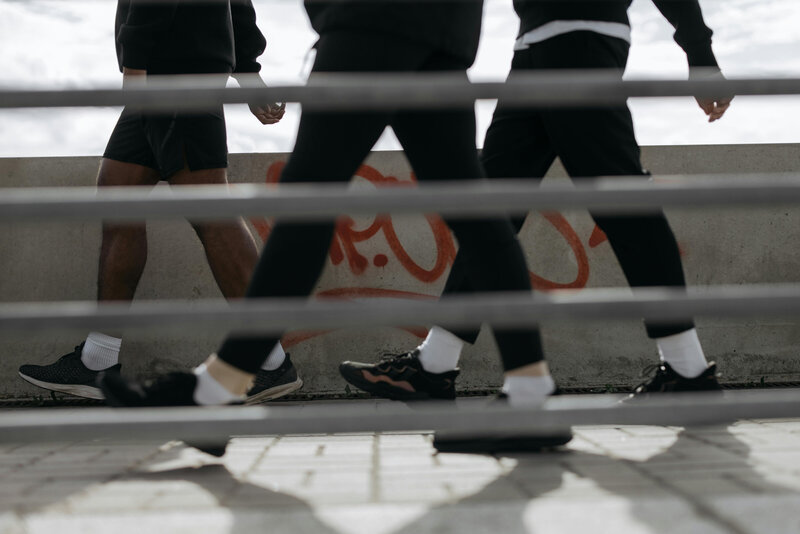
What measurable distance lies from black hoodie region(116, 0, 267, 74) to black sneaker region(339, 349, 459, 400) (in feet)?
4.68

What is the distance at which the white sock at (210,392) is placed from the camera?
192cm

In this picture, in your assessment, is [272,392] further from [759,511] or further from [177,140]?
[759,511]

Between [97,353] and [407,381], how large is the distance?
160 cm

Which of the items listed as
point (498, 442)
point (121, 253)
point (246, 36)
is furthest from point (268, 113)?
point (498, 442)

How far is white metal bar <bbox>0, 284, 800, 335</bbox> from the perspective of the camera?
132cm

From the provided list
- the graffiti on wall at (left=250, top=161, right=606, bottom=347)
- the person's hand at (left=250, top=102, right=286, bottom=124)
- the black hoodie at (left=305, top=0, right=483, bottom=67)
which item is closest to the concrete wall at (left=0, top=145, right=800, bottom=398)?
the graffiti on wall at (left=250, top=161, right=606, bottom=347)

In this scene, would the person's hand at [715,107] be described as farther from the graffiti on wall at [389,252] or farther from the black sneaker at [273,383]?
the black sneaker at [273,383]

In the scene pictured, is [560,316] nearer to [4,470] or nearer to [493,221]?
[493,221]

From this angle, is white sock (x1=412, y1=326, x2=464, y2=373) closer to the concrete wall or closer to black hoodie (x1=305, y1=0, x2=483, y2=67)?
black hoodie (x1=305, y1=0, x2=483, y2=67)

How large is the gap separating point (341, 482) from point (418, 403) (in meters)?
0.74

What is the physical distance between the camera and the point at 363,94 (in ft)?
4.55

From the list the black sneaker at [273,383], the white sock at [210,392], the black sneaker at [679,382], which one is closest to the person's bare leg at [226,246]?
the black sneaker at [273,383]

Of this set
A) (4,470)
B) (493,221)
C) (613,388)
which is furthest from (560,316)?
(613,388)

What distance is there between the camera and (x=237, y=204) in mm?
1335
